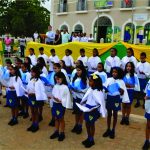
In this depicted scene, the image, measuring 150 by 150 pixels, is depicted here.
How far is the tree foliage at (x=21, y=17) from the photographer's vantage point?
5053 cm

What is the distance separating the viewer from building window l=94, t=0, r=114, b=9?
107 feet

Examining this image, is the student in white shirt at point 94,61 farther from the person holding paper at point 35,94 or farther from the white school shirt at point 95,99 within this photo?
the white school shirt at point 95,99

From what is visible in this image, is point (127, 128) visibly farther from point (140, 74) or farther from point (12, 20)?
point (12, 20)

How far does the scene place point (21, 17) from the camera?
168 ft

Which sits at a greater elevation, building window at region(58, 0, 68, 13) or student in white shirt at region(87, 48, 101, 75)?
building window at region(58, 0, 68, 13)

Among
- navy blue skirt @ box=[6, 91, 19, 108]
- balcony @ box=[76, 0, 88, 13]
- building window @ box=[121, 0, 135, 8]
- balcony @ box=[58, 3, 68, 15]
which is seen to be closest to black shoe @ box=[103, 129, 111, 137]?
navy blue skirt @ box=[6, 91, 19, 108]

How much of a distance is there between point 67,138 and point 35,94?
1210 mm

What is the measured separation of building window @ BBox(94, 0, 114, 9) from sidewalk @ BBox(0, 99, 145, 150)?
24687mm

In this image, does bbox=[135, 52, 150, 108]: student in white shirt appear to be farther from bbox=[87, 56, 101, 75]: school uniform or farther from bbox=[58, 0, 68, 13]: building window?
bbox=[58, 0, 68, 13]: building window

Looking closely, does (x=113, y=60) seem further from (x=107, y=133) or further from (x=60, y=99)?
(x=60, y=99)

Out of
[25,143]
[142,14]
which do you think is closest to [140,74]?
[25,143]


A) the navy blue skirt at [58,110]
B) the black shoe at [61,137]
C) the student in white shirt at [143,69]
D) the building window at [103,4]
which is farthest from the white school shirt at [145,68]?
the building window at [103,4]

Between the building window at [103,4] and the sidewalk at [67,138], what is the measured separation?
24687 mm

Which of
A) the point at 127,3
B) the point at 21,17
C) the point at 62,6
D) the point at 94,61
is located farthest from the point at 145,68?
the point at 21,17
